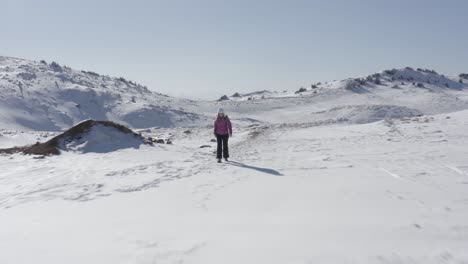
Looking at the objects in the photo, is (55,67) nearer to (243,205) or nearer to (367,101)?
Result: (367,101)

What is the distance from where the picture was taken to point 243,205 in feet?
21.4

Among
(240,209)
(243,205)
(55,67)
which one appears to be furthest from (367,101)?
(240,209)

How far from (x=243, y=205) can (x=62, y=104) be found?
36354 millimetres

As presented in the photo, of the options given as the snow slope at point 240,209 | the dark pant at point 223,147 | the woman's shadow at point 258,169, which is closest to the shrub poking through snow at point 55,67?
the snow slope at point 240,209

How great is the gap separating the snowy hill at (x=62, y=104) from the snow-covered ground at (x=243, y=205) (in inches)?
916

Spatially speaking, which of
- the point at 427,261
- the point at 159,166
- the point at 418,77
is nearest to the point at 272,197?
the point at 427,261

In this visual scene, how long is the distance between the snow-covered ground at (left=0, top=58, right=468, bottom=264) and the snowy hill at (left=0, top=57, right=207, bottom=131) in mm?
23258

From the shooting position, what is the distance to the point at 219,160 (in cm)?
1259

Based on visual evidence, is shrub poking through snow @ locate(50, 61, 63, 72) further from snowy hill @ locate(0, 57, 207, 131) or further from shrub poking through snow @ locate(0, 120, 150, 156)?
shrub poking through snow @ locate(0, 120, 150, 156)

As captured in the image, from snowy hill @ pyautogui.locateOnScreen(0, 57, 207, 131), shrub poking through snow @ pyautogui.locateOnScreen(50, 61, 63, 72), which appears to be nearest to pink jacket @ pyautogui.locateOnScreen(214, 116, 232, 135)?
snowy hill @ pyautogui.locateOnScreen(0, 57, 207, 131)

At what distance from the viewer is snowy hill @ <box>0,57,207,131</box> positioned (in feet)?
114

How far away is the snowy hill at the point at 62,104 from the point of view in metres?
34.8

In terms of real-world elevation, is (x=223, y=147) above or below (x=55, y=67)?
below

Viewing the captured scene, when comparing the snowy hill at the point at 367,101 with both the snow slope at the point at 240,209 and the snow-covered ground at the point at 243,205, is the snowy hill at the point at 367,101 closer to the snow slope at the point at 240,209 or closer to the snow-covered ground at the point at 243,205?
the snow-covered ground at the point at 243,205
